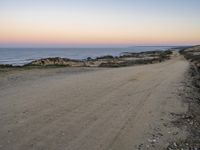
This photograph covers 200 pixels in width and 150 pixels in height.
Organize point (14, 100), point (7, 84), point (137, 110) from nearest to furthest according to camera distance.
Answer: point (137, 110)
point (14, 100)
point (7, 84)

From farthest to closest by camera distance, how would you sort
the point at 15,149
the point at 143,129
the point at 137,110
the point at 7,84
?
1. the point at 7,84
2. the point at 137,110
3. the point at 143,129
4. the point at 15,149

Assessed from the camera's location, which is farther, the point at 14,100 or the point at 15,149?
the point at 14,100

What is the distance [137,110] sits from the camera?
9.48 meters

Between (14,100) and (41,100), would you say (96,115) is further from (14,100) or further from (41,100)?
(14,100)

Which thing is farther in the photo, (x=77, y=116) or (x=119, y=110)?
(x=119, y=110)

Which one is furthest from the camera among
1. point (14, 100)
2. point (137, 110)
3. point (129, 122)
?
point (14, 100)

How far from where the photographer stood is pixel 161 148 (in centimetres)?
625

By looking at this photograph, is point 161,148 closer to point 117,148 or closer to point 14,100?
point 117,148

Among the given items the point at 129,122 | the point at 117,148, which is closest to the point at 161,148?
the point at 117,148

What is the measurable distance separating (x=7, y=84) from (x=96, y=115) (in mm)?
8479

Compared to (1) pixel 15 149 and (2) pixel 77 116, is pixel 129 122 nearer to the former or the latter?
(2) pixel 77 116

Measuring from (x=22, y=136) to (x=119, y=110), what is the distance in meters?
3.62

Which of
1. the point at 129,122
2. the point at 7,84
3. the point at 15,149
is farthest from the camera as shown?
the point at 7,84

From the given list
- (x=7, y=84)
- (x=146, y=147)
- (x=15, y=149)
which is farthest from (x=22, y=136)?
(x=7, y=84)
